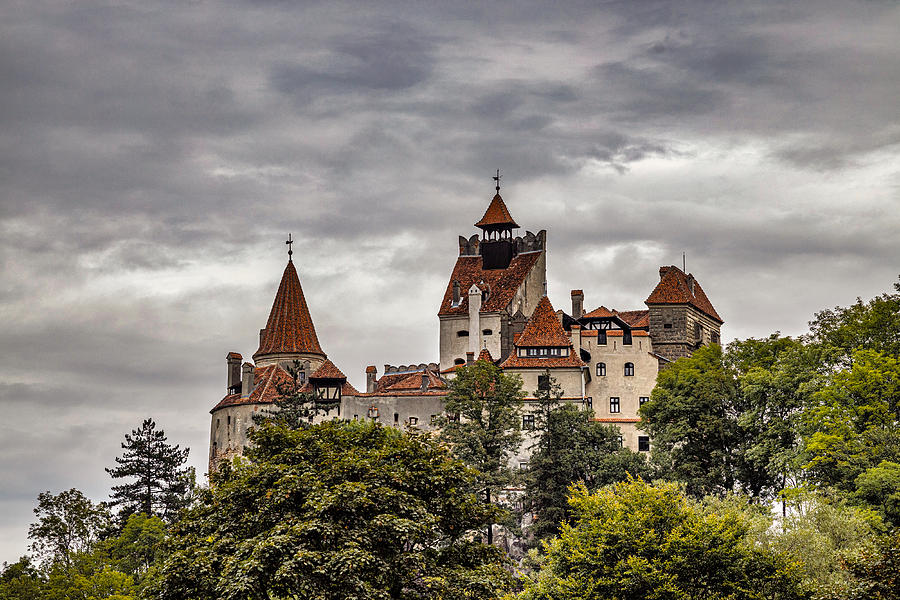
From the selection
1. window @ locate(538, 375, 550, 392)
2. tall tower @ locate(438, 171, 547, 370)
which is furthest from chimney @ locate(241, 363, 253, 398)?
window @ locate(538, 375, 550, 392)

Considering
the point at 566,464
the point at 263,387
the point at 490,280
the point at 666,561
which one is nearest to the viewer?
the point at 666,561

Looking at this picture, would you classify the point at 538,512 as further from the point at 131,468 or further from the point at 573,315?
the point at 131,468

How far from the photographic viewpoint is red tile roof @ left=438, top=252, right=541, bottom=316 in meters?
98.2

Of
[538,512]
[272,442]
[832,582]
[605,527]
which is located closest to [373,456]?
[272,442]

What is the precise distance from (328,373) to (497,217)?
23829mm

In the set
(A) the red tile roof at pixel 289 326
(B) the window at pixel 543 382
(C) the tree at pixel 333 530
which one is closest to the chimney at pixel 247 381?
(A) the red tile roof at pixel 289 326

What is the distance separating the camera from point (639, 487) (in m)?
46.5

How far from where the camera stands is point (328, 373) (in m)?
92.4

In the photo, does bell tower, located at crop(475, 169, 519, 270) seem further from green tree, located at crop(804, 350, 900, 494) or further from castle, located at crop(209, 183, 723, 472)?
green tree, located at crop(804, 350, 900, 494)

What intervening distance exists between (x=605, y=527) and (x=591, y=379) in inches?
1737

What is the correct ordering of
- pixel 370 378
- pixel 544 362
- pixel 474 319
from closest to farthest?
pixel 544 362 → pixel 370 378 → pixel 474 319

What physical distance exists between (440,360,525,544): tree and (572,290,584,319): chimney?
43.9ft

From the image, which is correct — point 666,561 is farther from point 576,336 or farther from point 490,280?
point 490,280

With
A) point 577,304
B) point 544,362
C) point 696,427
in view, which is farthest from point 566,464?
point 577,304
